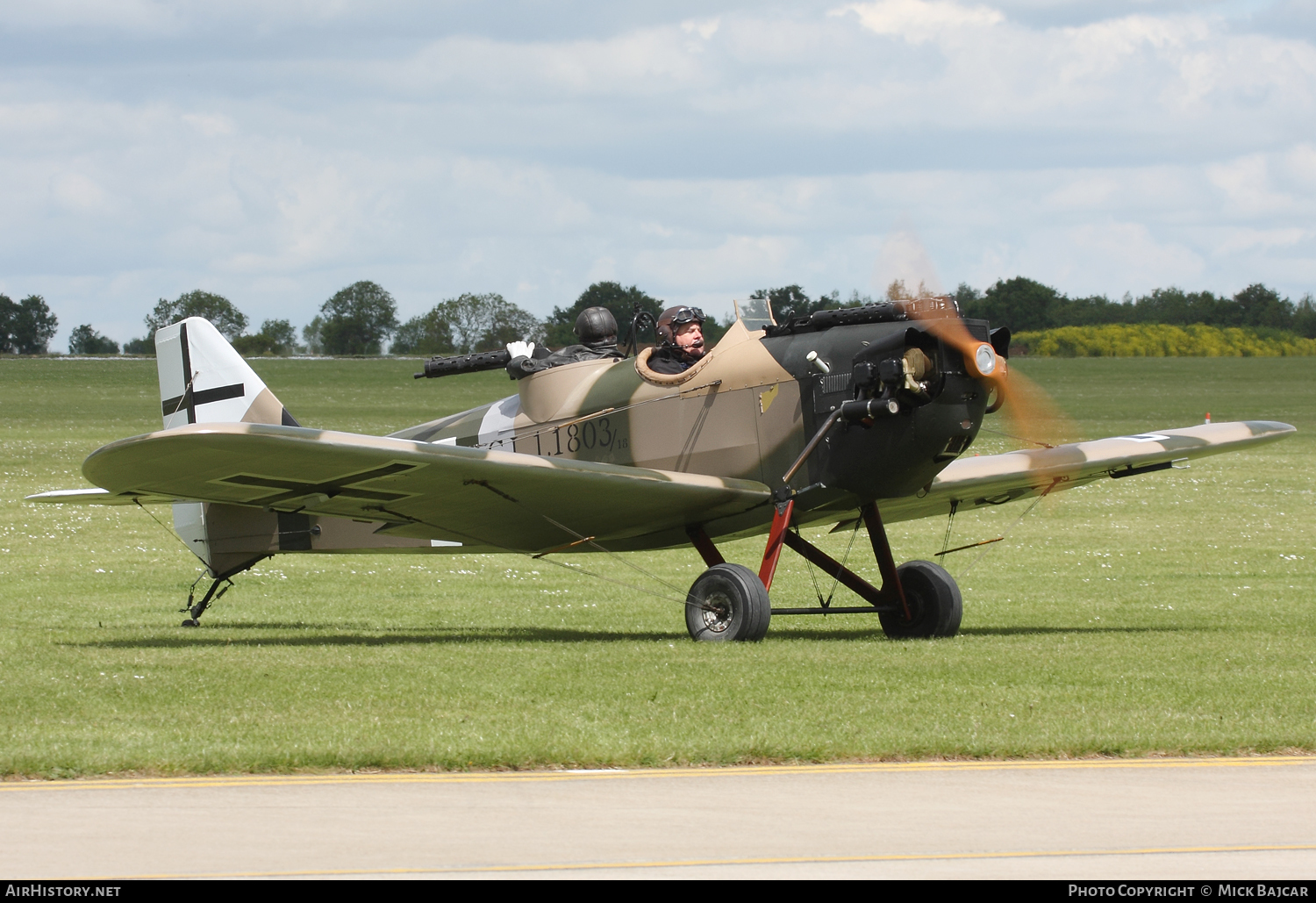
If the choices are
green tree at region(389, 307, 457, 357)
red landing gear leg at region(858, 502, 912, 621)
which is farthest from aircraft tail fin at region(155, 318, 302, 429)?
green tree at region(389, 307, 457, 357)

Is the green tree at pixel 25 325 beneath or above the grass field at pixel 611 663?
above

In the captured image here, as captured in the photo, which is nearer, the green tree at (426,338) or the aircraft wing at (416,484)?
the aircraft wing at (416,484)

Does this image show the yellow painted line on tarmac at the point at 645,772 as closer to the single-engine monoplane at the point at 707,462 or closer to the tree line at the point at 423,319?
the single-engine monoplane at the point at 707,462

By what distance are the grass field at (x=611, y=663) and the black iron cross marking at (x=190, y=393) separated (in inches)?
83.7

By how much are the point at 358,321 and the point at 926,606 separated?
13028 centimetres

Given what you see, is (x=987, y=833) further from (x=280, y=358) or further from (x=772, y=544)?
(x=280, y=358)

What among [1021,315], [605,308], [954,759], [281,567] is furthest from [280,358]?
[954,759]

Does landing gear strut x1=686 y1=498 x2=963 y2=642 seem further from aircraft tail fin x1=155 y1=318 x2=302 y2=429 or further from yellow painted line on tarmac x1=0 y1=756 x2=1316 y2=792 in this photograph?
aircraft tail fin x1=155 y1=318 x2=302 y2=429

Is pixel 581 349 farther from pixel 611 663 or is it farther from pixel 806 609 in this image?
pixel 611 663

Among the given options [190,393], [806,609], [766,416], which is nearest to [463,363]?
[190,393]

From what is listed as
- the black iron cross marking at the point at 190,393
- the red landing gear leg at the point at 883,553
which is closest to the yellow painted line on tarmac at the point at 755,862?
the red landing gear leg at the point at 883,553

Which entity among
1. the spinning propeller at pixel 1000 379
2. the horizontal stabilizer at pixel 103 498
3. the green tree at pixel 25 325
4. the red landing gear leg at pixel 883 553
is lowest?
the red landing gear leg at pixel 883 553

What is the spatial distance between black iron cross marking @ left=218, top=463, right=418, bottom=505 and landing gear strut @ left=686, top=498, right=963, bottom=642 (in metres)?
2.48

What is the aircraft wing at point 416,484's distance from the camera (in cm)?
1026
